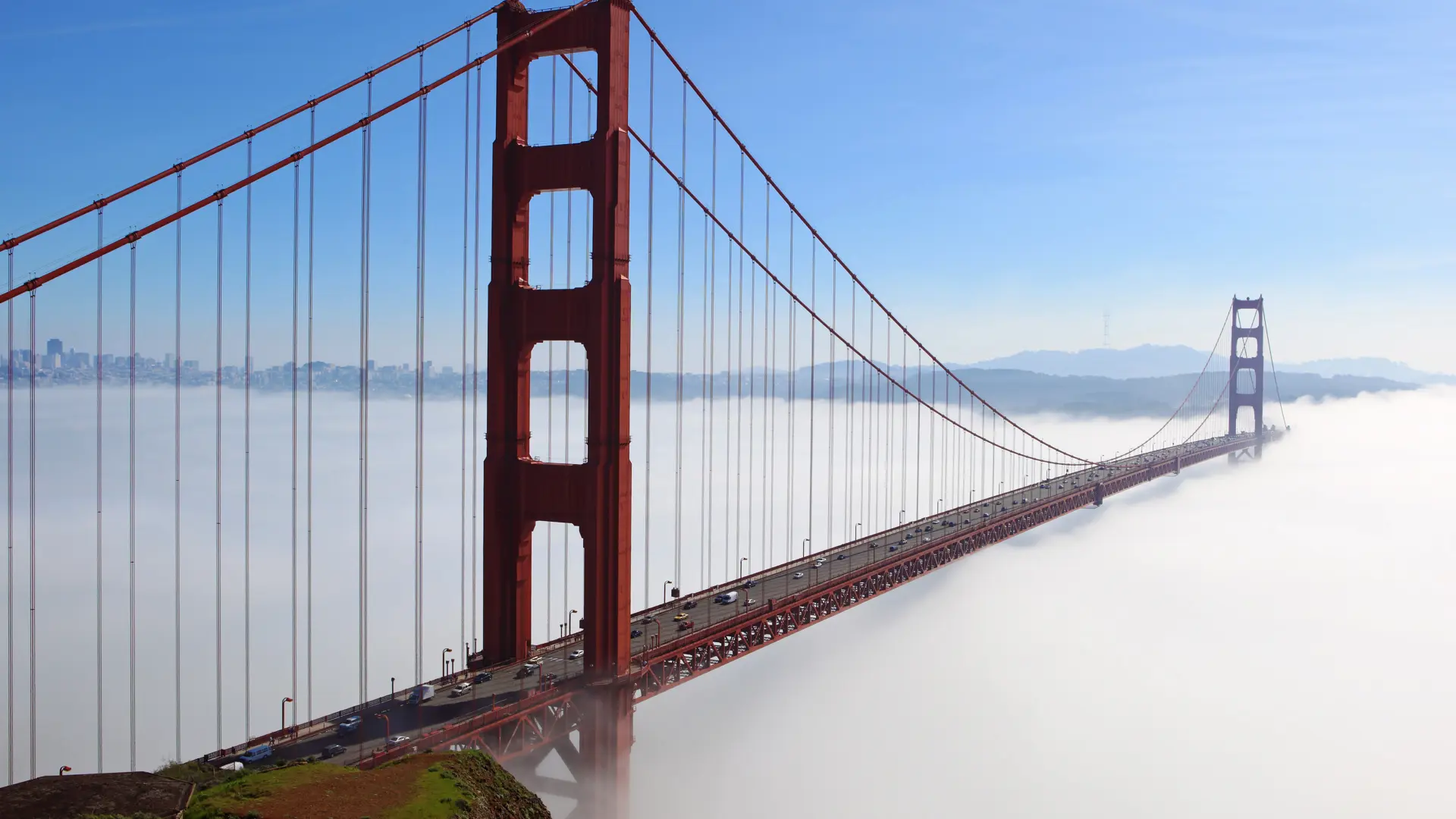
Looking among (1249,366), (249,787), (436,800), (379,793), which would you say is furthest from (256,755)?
(1249,366)

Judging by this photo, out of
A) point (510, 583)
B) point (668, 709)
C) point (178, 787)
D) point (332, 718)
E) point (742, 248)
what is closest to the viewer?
point (178, 787)

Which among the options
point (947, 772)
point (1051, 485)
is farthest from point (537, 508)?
point (1051, 485)

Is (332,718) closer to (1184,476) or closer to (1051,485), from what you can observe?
(1051,485)

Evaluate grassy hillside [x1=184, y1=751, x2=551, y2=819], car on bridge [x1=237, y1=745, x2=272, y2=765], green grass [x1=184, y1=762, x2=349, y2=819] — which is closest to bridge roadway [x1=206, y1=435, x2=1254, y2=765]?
car on bridge [x1=237, y1=745, x2=272, y2=765]

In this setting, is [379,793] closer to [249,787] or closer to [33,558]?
[249,787]

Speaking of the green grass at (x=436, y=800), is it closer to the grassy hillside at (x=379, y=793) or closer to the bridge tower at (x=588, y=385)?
the grassy hillside at (x=379, y=793)

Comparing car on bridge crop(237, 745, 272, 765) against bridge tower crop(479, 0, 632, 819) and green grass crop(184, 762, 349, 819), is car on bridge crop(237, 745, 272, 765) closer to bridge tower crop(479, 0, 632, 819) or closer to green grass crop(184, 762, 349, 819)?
green grass crop(184, 762, 349, 819)

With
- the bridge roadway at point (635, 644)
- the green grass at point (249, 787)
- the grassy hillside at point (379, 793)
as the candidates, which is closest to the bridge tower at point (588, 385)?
the bridge roadway at point (635, 644)
